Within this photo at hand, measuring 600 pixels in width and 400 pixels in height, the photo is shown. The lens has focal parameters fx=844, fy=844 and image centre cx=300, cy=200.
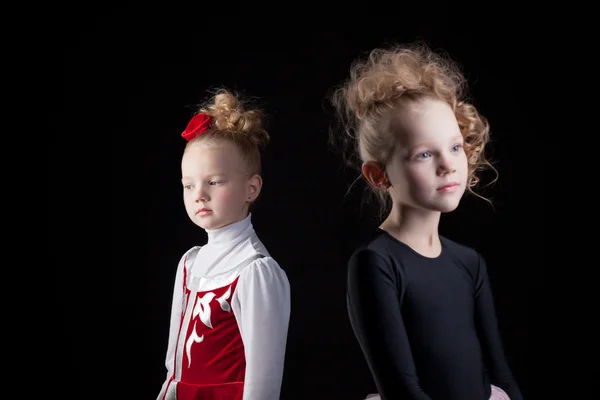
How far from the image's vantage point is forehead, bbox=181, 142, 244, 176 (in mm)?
2691

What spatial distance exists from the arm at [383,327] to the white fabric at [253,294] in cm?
37

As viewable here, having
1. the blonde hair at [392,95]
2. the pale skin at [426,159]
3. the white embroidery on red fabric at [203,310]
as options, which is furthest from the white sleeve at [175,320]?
the pale skin at [426,159]

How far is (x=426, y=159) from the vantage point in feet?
7.48

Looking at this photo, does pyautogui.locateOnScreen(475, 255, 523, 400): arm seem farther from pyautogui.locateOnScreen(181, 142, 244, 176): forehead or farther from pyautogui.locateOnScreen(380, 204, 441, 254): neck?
pyautogui.locateOnScreen(181, 142, 244, 176): forehead

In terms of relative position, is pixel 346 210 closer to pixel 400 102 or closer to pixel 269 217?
pixel 269 217

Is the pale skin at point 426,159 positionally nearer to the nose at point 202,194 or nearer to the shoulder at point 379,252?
the shoulder at point 379,252

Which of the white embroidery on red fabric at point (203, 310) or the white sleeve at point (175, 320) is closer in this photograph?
the white embroidery on red fabric at point (203, 310)

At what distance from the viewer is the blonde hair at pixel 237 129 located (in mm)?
2746

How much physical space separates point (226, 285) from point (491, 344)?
2.70 ft

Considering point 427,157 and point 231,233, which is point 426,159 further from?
point 231,233

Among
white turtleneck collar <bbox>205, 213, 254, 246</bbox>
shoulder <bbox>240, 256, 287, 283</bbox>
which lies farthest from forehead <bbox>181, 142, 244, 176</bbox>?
shoulder <bbox>240, 256, 287, 283</bbox>

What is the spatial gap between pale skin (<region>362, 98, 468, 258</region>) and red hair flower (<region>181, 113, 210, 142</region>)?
27.6 inches

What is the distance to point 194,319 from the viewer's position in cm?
268

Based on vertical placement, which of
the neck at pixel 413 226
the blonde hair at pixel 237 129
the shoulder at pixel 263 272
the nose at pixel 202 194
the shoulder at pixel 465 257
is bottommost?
the shoulder at pixel 263 272
